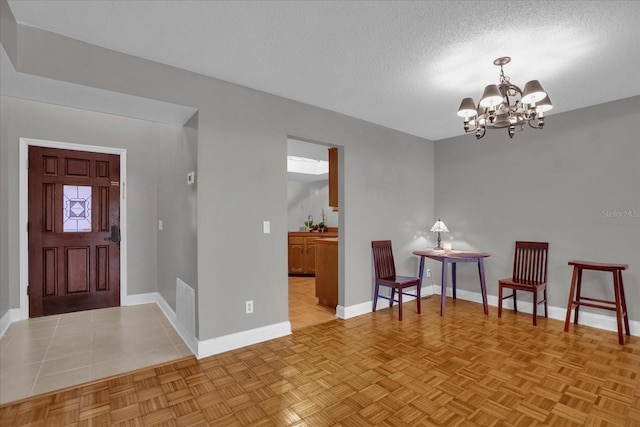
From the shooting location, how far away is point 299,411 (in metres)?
1.93

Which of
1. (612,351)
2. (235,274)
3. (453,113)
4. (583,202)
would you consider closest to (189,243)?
(235,274)

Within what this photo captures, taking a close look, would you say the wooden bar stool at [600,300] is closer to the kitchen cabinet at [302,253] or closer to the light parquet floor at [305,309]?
the light parquet floor at [305,309]

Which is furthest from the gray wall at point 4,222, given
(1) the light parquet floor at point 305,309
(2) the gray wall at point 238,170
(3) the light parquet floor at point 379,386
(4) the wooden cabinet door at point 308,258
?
(4) the wooden cabinet door at point 308,258

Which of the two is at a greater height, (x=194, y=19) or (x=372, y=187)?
(x=194, y=19)

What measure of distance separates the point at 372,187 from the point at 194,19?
2675mm

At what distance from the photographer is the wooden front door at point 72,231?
3.66m

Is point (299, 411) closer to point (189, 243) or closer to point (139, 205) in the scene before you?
point (189, 243)

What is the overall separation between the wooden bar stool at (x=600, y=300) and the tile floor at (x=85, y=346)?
258 centimetres

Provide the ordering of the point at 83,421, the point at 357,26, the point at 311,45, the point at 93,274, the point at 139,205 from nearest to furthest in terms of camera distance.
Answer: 1. the point at 83,421
2. the point at 357,26
3. the point at 311,45
4. the point at 93,274
5. the point at 139,205

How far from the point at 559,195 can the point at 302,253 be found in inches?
169

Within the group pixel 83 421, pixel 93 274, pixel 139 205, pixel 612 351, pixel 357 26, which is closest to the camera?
pixel 83 421

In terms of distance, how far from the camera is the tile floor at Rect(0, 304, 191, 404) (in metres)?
2.30

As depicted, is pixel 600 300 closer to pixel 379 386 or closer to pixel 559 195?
pixel 559 195

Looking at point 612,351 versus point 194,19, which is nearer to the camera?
point 194,19
